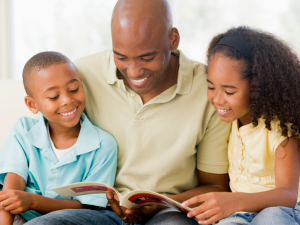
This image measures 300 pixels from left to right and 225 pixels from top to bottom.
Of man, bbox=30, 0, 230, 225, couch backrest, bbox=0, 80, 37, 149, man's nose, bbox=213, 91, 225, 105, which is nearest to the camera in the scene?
man's nose, bbox=213, 91, 225, 105

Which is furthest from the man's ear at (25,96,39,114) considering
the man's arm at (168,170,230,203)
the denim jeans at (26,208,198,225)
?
the man's arm at (168,170,230,203)

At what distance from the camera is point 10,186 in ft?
4.99

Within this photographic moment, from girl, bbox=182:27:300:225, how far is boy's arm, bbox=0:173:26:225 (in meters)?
0.87

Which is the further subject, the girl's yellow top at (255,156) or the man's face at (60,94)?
the man's face at (60,94)

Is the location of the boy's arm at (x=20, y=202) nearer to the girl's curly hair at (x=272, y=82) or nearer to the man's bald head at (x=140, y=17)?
the man's bald head at (x=140, y=17)

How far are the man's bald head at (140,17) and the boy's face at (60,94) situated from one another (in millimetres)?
308

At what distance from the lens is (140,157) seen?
1627mm

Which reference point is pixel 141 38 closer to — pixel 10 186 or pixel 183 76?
pixel 183 76

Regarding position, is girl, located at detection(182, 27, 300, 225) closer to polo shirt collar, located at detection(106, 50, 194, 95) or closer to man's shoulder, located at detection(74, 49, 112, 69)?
polo shirt collar, located at detection(106, 50, 194, 95)

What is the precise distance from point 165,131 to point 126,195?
433 mm

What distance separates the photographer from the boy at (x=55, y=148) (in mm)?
1566

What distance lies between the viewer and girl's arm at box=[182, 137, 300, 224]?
122 centimetres

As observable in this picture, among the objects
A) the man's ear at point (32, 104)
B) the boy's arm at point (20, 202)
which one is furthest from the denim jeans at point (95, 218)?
the man's ear at point (32, 104)

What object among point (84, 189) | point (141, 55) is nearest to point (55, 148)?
point (84, 189)
